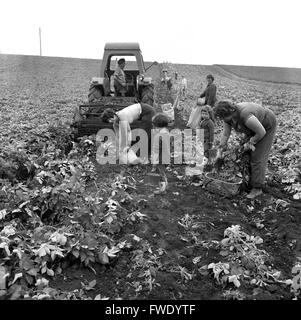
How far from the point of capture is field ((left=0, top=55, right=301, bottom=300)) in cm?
336

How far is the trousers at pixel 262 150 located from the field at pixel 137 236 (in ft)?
0.96

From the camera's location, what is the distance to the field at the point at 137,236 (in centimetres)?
336

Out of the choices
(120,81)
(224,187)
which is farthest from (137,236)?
(120,81)

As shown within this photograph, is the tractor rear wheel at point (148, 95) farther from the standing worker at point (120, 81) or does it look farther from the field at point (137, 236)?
the field at point (137, 236)

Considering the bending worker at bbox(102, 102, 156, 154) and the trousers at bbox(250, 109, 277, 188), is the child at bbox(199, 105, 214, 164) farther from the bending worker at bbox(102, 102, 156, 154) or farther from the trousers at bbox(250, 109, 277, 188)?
the trousers at bbox(250, 109, 277, 188)

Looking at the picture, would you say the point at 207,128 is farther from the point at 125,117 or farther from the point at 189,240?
the point at 189,240

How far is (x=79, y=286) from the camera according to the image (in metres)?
3.39

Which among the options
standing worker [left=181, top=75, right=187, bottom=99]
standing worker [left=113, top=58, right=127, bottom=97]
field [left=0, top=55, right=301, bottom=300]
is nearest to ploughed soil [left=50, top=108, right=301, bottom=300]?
field [left=0, top=55, right=301, bottom=300]

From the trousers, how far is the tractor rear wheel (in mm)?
3959

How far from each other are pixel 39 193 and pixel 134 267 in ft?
5.22

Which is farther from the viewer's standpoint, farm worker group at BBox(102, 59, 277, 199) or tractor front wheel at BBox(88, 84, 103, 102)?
tractor front wheel at BBox(88, 84, 103, 102)

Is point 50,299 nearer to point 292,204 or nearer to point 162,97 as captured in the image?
point 292,204

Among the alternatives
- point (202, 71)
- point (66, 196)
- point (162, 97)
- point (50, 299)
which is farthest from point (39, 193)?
point (202, 71)

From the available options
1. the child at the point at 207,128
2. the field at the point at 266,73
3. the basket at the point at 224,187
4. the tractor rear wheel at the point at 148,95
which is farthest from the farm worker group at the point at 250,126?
the field at the point at 266,73
